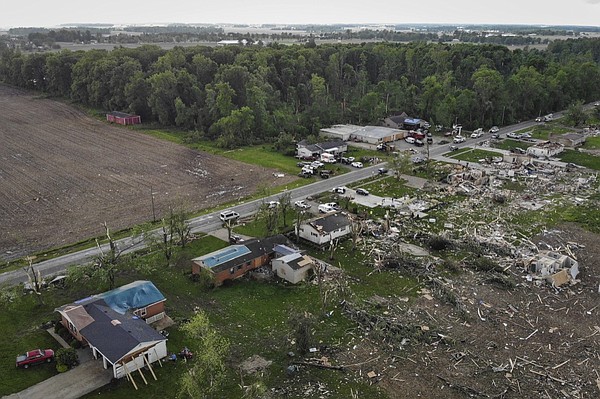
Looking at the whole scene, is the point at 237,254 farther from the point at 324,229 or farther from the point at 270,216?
the point at 324,229

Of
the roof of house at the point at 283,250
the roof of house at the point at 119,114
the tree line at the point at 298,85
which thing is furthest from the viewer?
the roof of house at the point at 119,114

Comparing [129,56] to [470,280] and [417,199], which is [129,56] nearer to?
[417,199]

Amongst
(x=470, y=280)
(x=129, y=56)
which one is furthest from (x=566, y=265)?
(x=129, y=56)

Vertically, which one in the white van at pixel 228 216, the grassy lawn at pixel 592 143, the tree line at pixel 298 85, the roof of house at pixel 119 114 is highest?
the tree line at pixel 298 85

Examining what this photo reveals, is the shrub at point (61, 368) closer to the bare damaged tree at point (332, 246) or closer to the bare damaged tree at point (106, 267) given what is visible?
the bare damaged tree at point (106, 267)

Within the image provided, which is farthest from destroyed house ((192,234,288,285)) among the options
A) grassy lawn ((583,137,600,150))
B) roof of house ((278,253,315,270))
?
grassy lawn ((583,137,600,150))

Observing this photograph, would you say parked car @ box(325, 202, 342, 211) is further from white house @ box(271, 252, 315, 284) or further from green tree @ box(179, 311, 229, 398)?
green tree @ box(179, 311, 229, 398)

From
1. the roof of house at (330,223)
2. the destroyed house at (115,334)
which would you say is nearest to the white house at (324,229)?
the roof of house at (330,223)
